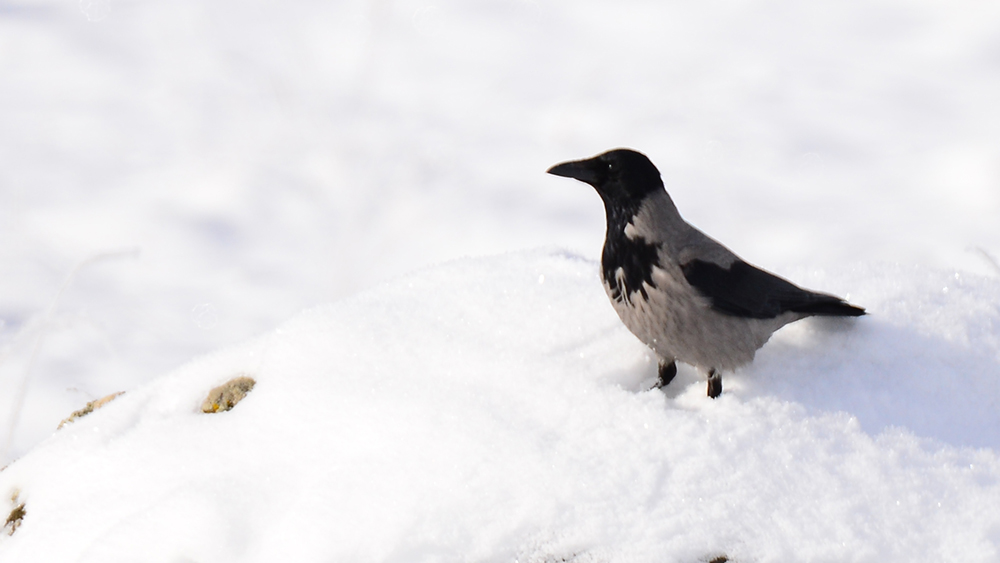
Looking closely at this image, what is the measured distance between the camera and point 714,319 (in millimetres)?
3152

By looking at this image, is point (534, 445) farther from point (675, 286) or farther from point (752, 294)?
point (752, 294)

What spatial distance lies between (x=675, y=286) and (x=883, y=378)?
0.95m

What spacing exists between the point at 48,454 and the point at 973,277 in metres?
4.51

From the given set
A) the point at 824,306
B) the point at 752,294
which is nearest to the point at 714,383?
A: the point at 752,294

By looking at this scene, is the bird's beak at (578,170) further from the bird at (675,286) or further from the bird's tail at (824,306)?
the bird's tail at (824,306)

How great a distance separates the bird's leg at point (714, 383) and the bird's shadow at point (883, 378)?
0.06 metres

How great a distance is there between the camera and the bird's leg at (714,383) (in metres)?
3.16

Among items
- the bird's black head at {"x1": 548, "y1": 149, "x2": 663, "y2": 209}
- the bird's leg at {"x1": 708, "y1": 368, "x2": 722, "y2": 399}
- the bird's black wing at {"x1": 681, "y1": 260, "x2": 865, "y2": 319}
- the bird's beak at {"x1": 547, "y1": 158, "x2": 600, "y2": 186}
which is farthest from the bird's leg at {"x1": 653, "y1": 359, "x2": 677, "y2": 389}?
the bird's beak at {"x1": 547, "y1": 158, "x2": 600, "y2": 186}

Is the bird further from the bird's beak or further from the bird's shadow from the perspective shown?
the bird's shadow

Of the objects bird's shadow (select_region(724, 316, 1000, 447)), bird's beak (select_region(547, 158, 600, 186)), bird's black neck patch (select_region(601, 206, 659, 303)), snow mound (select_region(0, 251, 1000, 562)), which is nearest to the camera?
snow mound (select_region(0, 251, 1000, 562))

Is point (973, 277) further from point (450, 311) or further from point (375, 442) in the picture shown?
point (375, 442)

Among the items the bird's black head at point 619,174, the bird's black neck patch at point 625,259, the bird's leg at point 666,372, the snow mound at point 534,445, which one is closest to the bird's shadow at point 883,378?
the snow mound at point 534,445

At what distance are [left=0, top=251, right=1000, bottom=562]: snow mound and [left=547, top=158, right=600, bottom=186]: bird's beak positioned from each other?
671 millimetres

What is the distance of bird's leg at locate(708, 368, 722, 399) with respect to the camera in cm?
316
